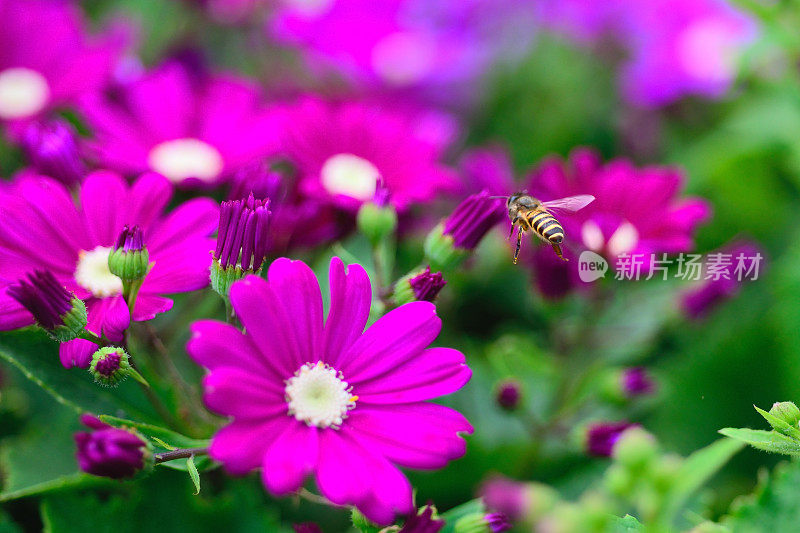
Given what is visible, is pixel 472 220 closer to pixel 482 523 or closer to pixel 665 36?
pixel 482 523

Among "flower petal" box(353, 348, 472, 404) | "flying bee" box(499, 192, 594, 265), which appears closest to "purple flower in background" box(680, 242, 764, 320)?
"flying bee" box(499, 192, 594, 265)

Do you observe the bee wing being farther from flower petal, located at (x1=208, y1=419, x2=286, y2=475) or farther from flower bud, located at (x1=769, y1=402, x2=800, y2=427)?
flower petal, located at (x1=208, y1=419, x2=286, y2=475)

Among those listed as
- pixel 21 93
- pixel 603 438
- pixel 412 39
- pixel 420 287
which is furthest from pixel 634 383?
pixel 412 39

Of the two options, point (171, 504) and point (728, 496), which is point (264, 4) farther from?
point (728, 496)

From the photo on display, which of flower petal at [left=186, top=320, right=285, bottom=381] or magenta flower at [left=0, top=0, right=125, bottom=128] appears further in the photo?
magenta flower at [left=0, top=0, right=125, bottom=128]

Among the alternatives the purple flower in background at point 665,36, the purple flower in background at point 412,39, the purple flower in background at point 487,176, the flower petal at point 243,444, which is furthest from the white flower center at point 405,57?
the flower petal at point 243,444

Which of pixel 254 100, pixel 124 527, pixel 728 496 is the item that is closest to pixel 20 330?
pixel 124 527
